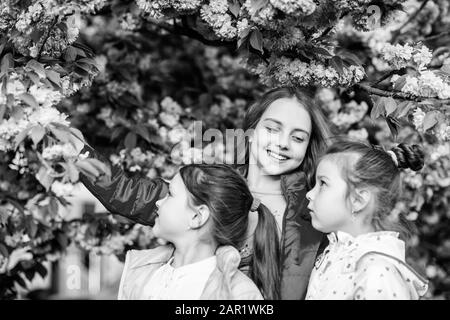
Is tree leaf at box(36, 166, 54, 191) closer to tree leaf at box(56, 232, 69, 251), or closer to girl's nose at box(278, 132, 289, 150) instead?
girl's nose at box(278, 132, 289, 150)

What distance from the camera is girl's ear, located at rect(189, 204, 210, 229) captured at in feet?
9.99

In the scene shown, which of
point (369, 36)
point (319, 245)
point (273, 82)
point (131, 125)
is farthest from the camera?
point (369, 36)

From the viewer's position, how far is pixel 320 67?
3.50 meters

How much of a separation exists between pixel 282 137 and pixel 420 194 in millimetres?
1995

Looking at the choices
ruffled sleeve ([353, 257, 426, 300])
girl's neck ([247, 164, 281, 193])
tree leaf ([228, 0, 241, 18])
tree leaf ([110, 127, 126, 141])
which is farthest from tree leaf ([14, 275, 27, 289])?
ruffled sleeve ([353, 257, 426, 300])

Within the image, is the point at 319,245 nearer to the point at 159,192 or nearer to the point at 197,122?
the point at 159,192

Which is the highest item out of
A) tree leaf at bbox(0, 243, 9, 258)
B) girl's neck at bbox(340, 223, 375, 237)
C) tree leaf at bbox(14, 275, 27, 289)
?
girl's neck at bbox(340, 223, 375, 237)

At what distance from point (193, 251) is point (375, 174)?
2.50 feet

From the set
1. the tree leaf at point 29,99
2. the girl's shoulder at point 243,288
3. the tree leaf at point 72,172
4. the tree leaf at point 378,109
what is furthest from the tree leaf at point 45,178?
the tree leaf at point 378,109

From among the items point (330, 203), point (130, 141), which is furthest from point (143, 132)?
point (330, 203)

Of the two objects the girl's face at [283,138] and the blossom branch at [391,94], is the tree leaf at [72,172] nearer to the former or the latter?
the girl's face at [283,138]

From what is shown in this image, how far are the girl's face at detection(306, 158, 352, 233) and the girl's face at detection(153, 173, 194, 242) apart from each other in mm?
482

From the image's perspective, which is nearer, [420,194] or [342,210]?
[342,210]
